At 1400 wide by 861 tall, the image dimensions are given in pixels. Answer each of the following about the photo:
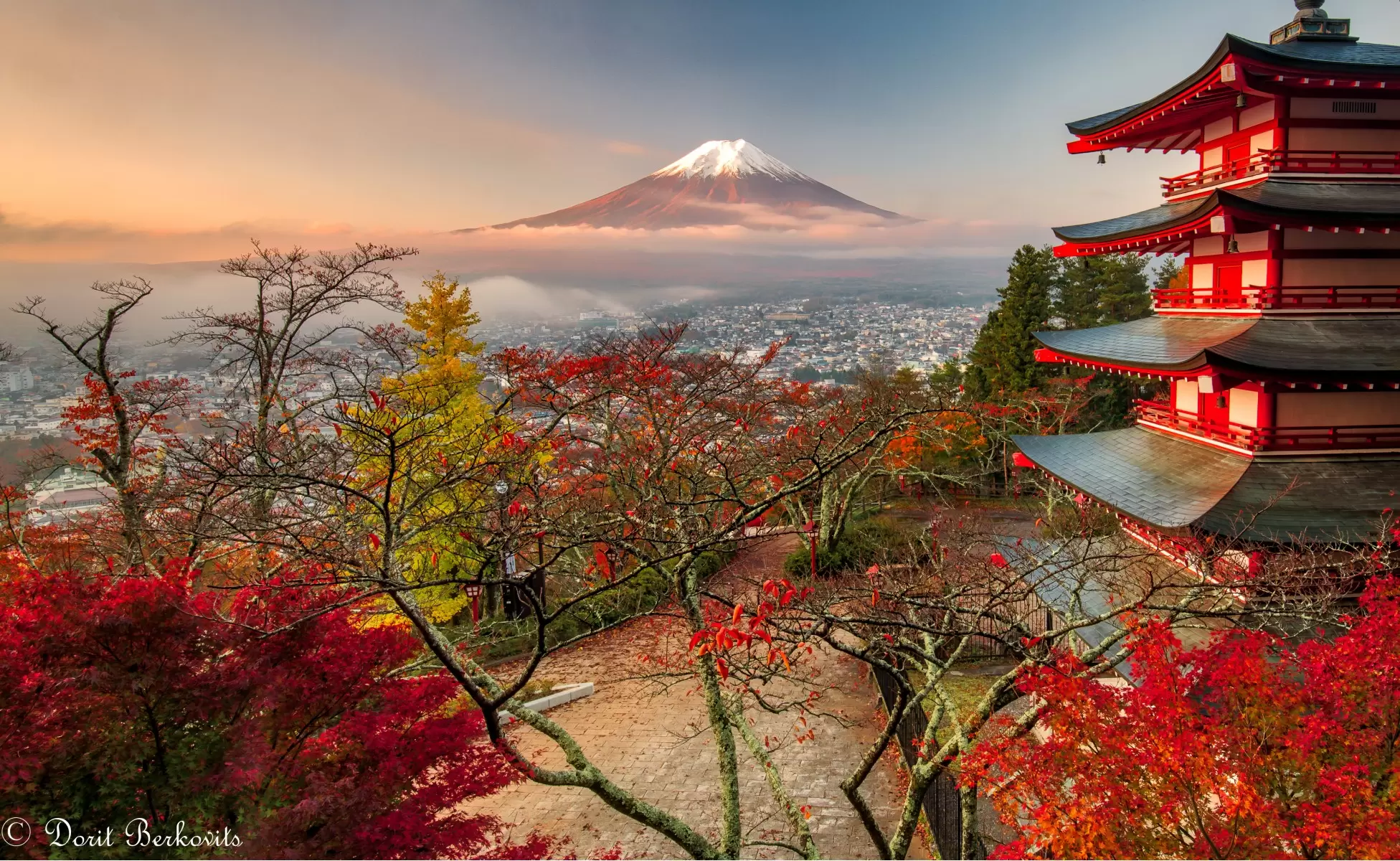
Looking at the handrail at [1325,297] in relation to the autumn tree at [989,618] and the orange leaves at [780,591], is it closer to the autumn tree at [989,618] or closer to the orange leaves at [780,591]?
the autumn tree at [989,618]

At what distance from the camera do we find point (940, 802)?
22.8ft

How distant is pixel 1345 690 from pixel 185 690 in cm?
803

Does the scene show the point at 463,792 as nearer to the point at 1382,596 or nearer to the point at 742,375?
the point at 1382,596

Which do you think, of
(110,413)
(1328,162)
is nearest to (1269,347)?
(1328,162)

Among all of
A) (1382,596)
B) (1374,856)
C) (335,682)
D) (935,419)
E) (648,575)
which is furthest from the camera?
(935,419)

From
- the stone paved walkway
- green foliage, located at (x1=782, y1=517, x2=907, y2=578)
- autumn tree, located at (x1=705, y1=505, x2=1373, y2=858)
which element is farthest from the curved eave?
green foliage, located at (x1=782, y1=517, x2=907, y2=578)

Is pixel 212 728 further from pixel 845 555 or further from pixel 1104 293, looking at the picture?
pixel 1104 293

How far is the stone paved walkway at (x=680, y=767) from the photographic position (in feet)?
25.0

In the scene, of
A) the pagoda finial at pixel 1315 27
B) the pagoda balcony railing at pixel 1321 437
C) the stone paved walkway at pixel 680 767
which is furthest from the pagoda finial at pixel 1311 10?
the stone paved walkway at pixel 680 767

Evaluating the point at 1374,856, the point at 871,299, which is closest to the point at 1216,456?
the point at 1374,856

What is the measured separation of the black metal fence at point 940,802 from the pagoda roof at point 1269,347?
4.98 m

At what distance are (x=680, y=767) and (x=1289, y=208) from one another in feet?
32.3

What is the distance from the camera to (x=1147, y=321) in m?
9.67

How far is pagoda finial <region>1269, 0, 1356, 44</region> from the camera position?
A: 8156 mm
